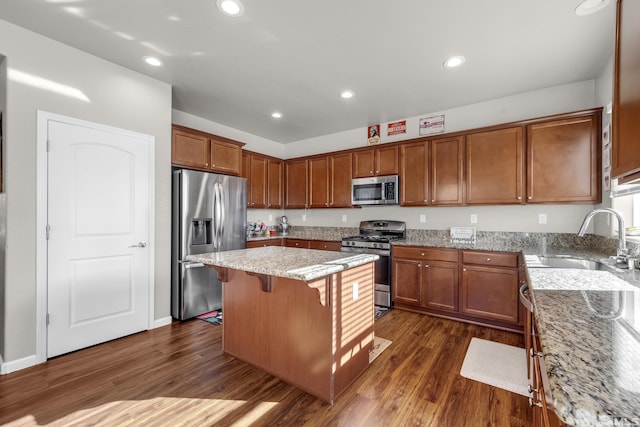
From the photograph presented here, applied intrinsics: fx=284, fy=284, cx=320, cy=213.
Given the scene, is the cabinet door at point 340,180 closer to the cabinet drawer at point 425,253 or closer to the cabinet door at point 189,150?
the cabinet drawer at point 425,253

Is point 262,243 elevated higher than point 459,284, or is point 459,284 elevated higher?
point 262,243

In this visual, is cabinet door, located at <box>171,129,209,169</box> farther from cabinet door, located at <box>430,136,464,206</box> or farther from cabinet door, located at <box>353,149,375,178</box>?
cabinet door, located at <box>430,136,464,206</box>

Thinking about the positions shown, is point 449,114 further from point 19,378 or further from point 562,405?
point 19,378

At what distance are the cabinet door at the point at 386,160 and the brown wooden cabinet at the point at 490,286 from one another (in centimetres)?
152

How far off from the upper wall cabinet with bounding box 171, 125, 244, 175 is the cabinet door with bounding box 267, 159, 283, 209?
36.3 inches

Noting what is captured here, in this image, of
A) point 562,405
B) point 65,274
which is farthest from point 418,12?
point 65,274

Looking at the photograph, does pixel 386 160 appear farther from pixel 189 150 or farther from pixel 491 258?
pixel 189 150

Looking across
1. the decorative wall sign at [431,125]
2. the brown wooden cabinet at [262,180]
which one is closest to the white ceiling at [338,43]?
the decorative wall sign at [431,125]

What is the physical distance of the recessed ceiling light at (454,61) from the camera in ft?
8.71

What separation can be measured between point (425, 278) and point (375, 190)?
4.70 feet

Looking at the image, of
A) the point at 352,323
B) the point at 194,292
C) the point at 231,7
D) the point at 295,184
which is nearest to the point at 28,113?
the point at 231,7

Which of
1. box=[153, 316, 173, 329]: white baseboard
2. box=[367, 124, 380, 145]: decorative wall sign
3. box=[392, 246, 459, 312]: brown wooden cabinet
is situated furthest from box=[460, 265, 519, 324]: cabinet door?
box=[153, 316, 173, 329]: white baseboard

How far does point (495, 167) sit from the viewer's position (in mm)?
3357

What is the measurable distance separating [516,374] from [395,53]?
2858 mm
